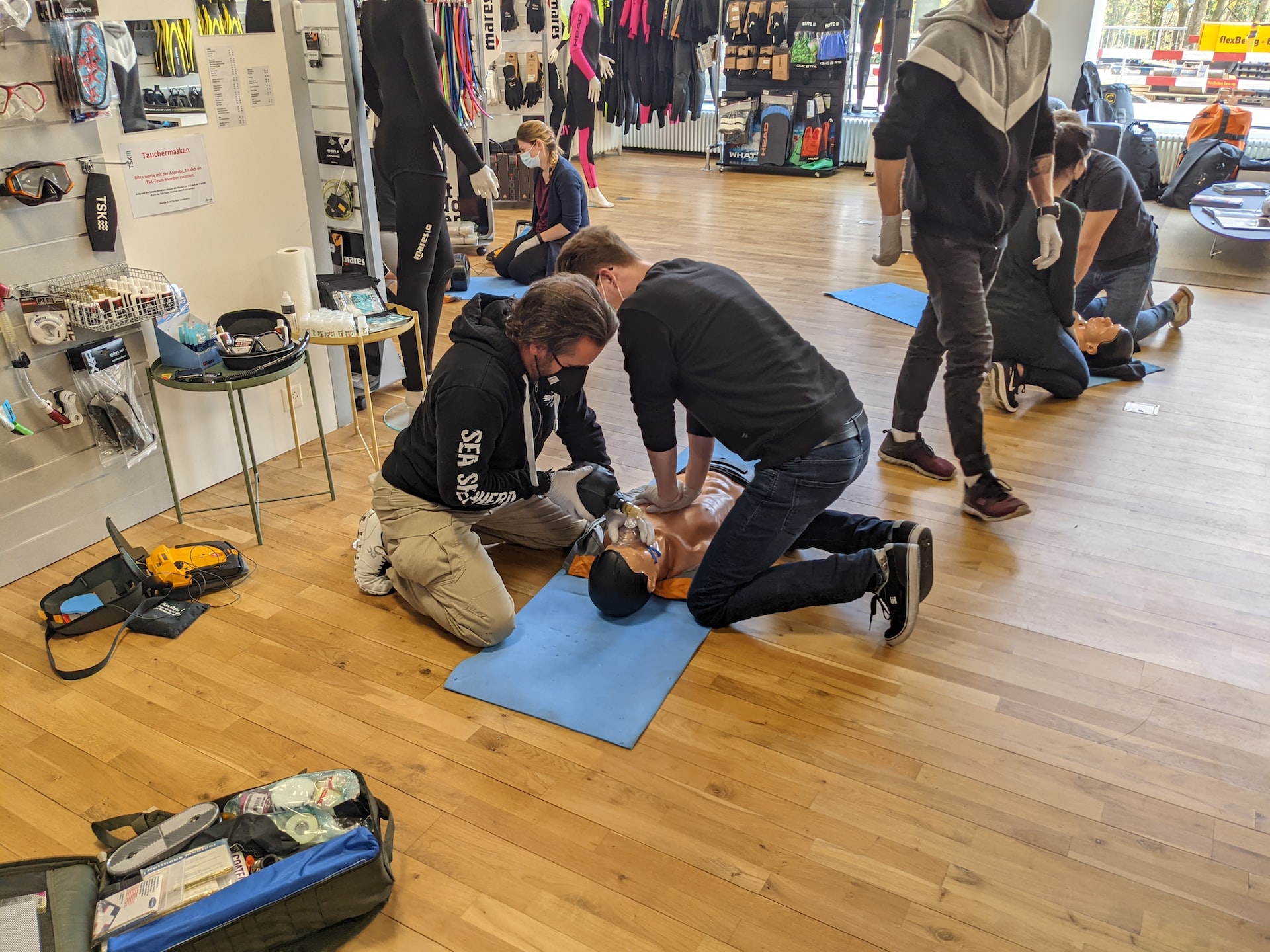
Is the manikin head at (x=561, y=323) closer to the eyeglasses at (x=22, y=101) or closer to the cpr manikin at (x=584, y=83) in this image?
the eyeglasses at (x=22, y=101)

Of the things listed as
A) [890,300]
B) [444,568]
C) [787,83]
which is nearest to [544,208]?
[890,300]

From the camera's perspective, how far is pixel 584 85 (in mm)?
8773

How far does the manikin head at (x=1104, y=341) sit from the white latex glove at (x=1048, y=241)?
41.4 inches

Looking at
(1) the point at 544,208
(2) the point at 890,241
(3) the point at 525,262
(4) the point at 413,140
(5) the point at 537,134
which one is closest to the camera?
(2) the point at 890,241

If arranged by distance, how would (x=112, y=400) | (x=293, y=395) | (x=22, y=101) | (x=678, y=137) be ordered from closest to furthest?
1. (x=22, y=101)
2. (x=112, y=400)
3. (x=293, y=395)
4. (x=678, y=137)

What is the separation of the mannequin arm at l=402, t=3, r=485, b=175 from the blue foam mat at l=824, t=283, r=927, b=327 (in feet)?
8.66

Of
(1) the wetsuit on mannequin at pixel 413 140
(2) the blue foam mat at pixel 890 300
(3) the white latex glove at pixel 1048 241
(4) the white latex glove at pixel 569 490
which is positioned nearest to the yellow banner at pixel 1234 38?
(2) the blue foam mat at pixel 890 300

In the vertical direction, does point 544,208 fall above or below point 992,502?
above

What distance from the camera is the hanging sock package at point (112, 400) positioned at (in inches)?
120

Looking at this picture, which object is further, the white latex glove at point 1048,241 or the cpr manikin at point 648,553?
the white latex glove at point 1048,241

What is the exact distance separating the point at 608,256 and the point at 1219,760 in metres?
1.98

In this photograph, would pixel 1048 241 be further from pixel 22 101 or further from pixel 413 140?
pixel 22 101

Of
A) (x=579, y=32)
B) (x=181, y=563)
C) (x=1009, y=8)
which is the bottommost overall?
(x=181, y=563)

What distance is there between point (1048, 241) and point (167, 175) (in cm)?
316
